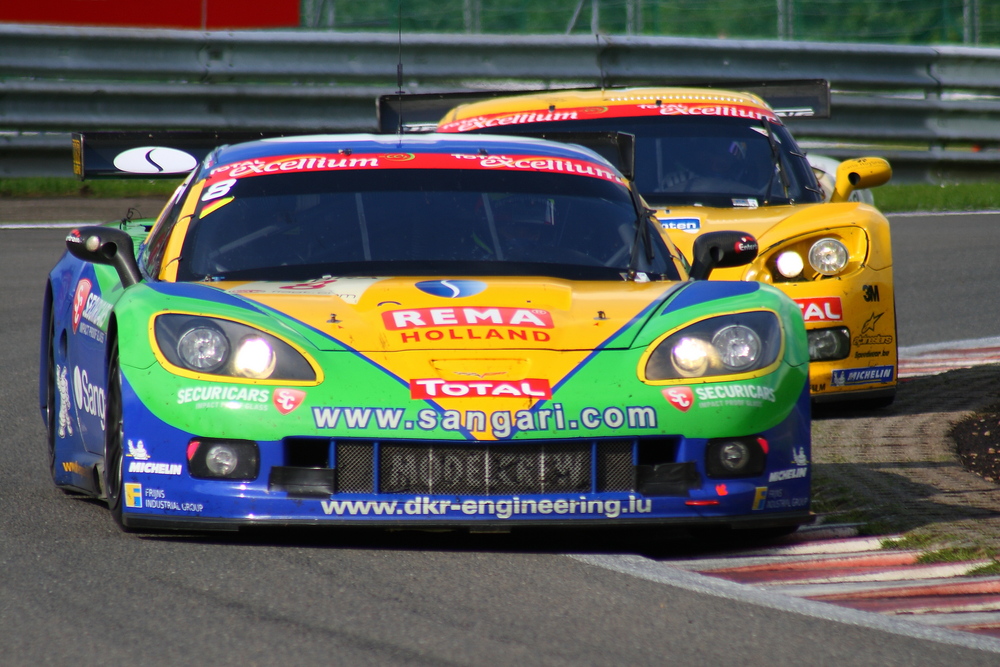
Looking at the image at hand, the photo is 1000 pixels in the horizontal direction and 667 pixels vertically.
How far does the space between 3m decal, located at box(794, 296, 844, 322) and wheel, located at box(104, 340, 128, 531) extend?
327cm

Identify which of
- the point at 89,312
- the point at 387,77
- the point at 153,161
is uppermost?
the point at 387,77

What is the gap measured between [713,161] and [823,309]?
1.48 metres

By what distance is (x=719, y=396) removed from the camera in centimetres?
412

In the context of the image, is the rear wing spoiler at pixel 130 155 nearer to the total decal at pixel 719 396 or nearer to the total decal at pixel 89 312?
the total decal at pixel 89 312

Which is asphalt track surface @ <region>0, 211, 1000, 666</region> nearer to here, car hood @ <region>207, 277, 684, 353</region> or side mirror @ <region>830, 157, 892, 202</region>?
car hood @ <region>207, 277, 684, 353</region>

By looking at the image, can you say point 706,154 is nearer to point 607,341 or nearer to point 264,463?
point 607,341

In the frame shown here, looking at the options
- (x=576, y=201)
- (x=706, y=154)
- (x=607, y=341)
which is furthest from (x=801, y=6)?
(x=607, y=341)

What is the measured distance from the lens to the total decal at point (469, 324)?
4168mm

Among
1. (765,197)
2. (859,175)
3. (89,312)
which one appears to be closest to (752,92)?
(859,175)

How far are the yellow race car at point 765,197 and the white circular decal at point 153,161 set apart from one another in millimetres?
1558

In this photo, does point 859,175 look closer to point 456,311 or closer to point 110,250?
point 456,311

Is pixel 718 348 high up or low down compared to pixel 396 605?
up

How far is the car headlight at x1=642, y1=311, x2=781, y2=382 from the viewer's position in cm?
416

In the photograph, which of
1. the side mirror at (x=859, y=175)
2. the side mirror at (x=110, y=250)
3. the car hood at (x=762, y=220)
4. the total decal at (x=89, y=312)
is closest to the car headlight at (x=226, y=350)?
the total decal at (x=89, y=312)
